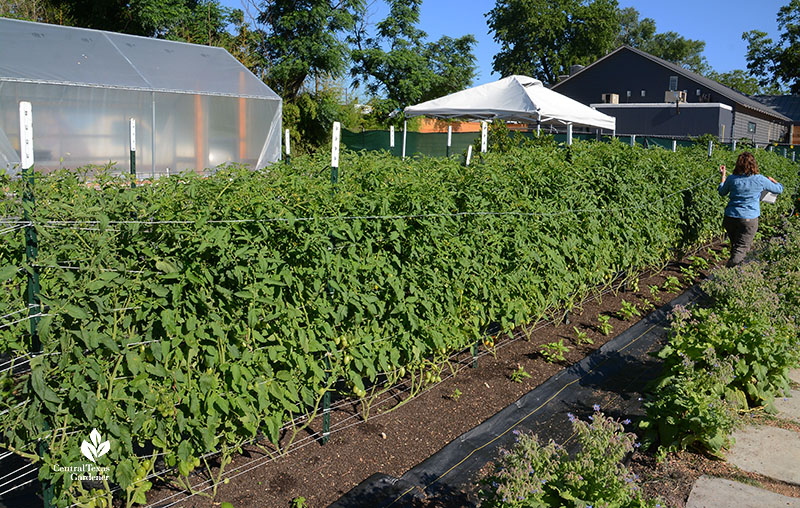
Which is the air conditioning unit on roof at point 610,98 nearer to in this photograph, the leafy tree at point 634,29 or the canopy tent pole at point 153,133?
the canopy tent pole at point 153,133

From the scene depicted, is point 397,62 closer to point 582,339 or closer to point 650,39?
point 582,339

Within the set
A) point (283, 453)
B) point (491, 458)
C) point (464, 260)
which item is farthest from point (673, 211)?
point (283, 453)

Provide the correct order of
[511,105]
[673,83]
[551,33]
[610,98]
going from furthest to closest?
[551,33]
[610,98]
[673,83]
[511,105]

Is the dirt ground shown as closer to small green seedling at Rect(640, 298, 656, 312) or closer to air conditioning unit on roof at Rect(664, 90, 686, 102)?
small green seedling at Rect(640, 298, 656, 312)

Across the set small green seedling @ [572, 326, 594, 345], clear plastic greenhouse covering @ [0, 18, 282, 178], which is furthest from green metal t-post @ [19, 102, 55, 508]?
clear plastic greenhouse covering @ [0, 18, 282, 178]

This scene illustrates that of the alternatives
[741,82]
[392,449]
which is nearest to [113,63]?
[392,449]

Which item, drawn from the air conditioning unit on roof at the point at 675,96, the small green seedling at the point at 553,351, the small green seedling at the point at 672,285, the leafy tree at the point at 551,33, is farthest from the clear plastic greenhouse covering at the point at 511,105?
the leafy tree at the point at 551,33

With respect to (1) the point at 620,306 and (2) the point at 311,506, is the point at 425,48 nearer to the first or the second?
(1) the point at 620,306

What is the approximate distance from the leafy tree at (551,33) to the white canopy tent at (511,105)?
1595 inches

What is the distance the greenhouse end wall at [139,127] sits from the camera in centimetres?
1246

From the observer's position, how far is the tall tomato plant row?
2.60 metres

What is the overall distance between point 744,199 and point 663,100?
3126cm

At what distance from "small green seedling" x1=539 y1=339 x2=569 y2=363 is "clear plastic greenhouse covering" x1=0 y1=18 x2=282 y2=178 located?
912 centimetres

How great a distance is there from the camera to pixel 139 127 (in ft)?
46.4
